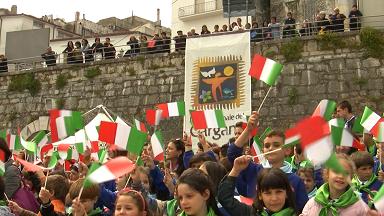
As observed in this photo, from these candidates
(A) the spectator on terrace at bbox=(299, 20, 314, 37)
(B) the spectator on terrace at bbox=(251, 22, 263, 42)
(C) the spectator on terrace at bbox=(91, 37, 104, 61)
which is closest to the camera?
(A) the spectator on terrace at bbox=(299, 20, 314, 37)

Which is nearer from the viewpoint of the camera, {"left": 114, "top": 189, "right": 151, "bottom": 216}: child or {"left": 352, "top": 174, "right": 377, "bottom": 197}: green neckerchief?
{"left": 114, "top": 189, "right": 151, "bottom": 216}: child

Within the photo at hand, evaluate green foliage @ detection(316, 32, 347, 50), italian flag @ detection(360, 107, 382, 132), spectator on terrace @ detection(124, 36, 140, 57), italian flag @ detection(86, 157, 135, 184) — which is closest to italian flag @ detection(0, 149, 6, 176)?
italian flag @ detection(86, 157, 135, 184)

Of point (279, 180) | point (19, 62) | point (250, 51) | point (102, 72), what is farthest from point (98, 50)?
point (279, 180)

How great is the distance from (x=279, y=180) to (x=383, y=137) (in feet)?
6.77

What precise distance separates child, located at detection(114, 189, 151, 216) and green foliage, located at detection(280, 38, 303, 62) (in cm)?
1126

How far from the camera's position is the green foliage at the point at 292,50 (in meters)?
14.9

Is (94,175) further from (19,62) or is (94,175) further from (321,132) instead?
(19,62)

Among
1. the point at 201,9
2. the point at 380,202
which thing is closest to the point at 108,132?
the point at 380,202

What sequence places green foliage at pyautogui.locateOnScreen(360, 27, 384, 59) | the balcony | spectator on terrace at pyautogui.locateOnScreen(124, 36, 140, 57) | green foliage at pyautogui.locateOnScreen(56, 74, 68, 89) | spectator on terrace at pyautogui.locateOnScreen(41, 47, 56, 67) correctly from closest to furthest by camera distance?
green foliage at pyautogui.locateOnScreen(360, 27, 384, 59)
spectator on terrace at pyautogui.locateOnScreen(124, 36, 140, 57)
green foliage at pyautogui.locateOnScreen(56, 74, 68, 89)
spectator on terrace at pyautogui.locateOnScreen(41, 47, 56, 67)
the balcony

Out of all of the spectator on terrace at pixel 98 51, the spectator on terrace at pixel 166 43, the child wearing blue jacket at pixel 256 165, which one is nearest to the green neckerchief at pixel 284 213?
the child wearing blue jacket at pixel 256 165

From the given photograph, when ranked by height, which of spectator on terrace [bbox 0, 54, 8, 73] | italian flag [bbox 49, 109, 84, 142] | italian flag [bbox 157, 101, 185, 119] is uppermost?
spectator on terrace [bbox 0, 54, 8, 73]

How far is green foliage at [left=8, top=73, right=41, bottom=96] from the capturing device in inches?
728

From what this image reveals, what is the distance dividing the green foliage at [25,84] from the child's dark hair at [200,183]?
1506cm

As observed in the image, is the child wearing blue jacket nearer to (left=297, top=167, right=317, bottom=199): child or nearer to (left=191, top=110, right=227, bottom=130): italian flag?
(left=297, top=167, right=317, bottom=199): child
